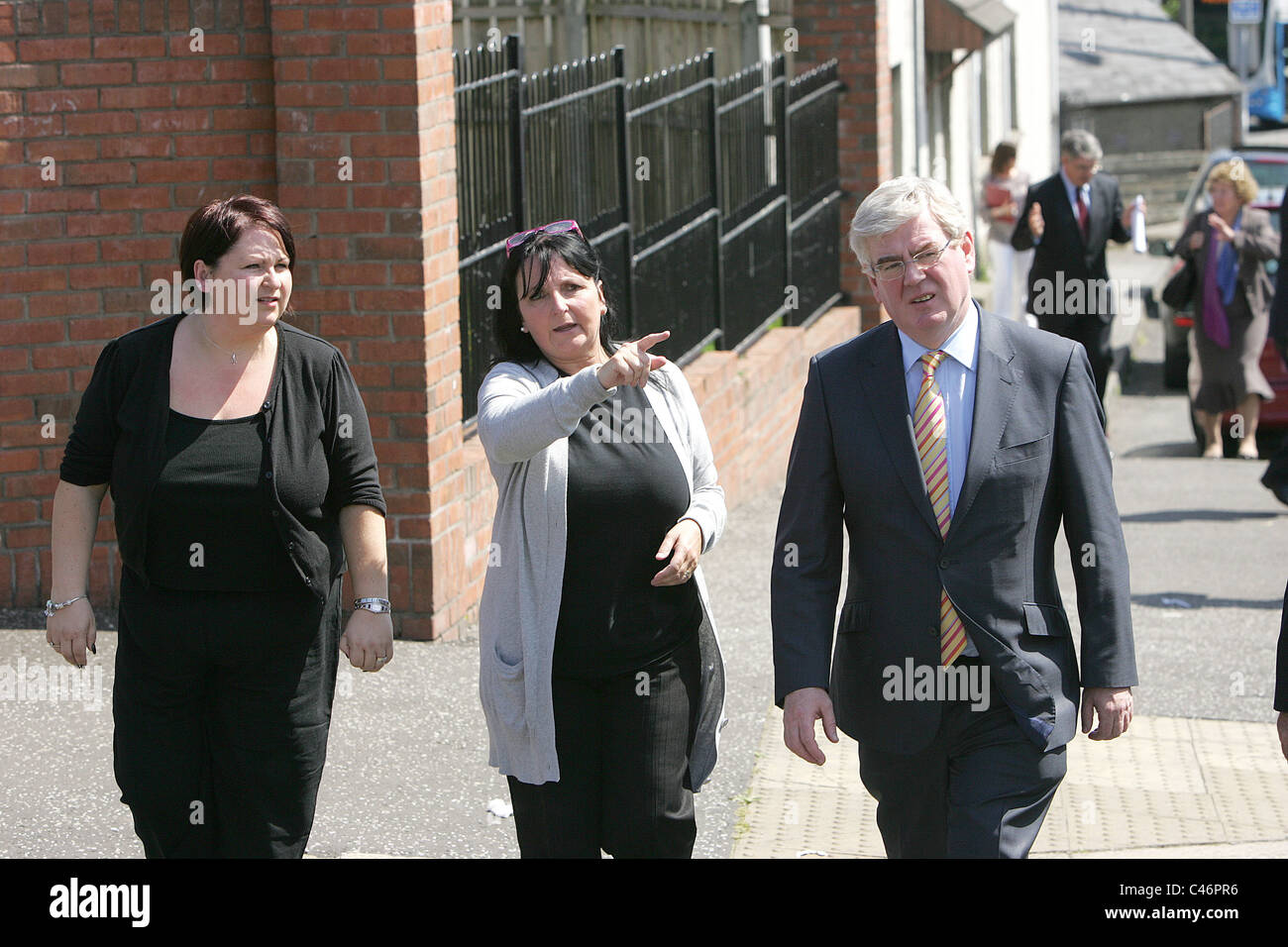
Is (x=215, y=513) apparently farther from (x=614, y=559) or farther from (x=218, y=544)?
(x=614, y=559)

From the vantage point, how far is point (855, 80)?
14.0 metres

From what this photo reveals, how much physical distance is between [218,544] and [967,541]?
1612 millimetres

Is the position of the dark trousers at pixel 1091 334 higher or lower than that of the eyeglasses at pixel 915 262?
lower

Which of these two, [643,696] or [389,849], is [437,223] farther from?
[643,696]

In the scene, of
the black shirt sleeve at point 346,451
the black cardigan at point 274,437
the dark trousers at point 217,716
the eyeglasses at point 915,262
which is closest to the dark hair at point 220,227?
the black cardigan at point 274,437

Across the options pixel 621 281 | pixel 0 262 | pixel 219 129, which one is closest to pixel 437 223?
pixel 219 129

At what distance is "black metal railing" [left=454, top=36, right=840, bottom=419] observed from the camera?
807 cm

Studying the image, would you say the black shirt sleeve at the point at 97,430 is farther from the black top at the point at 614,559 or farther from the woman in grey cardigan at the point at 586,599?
the black top at the point at 614,559

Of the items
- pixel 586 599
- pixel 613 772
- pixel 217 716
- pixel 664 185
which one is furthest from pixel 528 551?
pixel 664 185

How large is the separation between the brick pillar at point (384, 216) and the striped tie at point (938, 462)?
3.56 meters

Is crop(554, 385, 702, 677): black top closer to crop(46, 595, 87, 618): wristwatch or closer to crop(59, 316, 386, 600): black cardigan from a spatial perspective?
crop(59, 316, 386, 600): black cardigan

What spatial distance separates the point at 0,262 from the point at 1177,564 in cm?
616

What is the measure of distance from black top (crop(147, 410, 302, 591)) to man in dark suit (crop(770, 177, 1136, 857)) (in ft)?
3.73

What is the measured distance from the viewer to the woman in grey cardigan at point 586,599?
4.07 m
